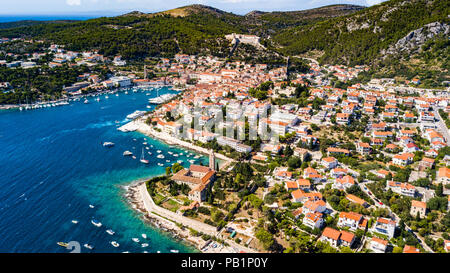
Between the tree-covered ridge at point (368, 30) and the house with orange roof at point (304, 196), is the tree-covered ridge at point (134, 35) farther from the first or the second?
the house with orange roof at point (304, 196)

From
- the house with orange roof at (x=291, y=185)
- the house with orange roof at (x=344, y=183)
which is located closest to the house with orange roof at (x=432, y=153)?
the house with orange roof at (x=344, y=183)

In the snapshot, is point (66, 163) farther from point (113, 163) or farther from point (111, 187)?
point (111, 187)

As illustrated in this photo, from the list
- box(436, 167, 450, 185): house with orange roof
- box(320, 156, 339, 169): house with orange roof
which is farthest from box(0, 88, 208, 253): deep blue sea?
box(436, 167, 450, 185): house with orange roof

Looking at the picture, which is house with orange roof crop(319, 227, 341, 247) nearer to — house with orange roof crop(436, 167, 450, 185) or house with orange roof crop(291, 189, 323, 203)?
house with orange roof crop(291, 189, 323, 203)

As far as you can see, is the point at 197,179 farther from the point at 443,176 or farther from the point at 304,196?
the point at 443,176
